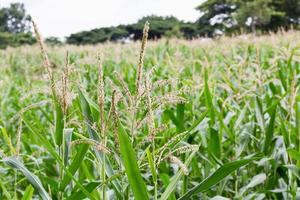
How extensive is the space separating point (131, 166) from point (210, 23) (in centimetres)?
4380

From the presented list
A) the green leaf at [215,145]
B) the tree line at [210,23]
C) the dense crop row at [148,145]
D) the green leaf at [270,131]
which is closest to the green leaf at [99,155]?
the dense crop row at [148,145]

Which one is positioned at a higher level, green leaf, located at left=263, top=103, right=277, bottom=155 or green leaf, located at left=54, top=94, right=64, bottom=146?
green leaf, located at left=54, top=94, right=64, bottom=146

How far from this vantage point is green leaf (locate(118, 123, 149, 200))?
1295 mm

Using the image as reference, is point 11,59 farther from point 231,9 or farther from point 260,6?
point 231,9

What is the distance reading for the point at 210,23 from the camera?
44.3m

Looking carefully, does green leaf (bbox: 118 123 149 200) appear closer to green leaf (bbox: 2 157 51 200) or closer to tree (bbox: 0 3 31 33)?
green leaf (bbox: 2 157 51 200)

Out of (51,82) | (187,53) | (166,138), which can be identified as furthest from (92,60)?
(51,82)

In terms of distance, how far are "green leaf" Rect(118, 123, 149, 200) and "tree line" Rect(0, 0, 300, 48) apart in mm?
35850

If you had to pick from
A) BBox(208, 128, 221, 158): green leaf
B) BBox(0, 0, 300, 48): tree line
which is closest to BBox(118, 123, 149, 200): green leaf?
BBox(208, 128, 221, 158): green leaf

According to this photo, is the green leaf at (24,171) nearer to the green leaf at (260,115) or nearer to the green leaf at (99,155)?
the green leaf at (99,155)

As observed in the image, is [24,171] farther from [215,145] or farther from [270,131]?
[270,131]

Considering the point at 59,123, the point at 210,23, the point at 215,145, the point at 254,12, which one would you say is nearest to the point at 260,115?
the point at 215,145

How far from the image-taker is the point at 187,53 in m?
13.9

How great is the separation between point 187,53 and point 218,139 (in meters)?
11.4
